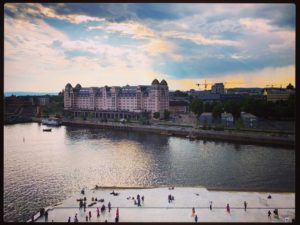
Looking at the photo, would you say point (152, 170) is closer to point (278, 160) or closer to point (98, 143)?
point (278, 160)

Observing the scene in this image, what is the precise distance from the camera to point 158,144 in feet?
30.2

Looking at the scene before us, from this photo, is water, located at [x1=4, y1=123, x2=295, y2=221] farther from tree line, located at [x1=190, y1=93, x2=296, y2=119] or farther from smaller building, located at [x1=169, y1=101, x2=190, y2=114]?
smaller building, located at [x1=169, y1=101, x2=190, y2=114]

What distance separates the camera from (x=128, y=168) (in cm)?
621

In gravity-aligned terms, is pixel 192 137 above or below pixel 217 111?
below

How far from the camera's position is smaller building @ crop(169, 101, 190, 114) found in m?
16.4

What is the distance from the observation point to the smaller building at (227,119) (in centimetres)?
1137

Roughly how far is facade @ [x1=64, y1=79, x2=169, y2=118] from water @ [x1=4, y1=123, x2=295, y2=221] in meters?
6.82

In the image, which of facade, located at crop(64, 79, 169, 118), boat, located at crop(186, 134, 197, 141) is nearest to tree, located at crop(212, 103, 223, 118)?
boat, located at crop(186, 134, 197, 141)

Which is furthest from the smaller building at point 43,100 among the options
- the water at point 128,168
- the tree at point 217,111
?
the tree at point 217,111

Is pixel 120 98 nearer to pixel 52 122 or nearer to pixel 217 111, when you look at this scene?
pixel 52 122

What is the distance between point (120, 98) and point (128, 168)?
36.9 feet

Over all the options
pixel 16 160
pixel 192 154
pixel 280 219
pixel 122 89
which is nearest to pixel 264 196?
pixel 280 219

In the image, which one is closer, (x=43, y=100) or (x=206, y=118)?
(x=206, y=118)

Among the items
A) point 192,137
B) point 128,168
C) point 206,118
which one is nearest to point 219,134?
point 192,137
